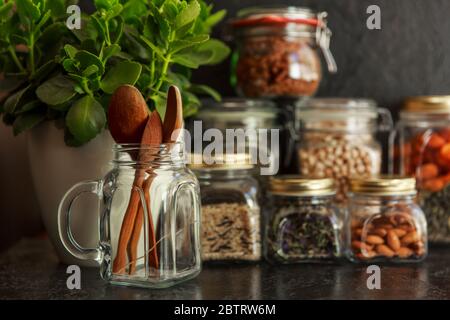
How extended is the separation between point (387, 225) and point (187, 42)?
0.36 m

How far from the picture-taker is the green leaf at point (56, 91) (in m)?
0.80

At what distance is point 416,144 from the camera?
40.7 inches

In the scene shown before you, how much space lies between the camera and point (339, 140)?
1.03 m

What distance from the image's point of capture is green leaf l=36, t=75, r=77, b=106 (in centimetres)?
80

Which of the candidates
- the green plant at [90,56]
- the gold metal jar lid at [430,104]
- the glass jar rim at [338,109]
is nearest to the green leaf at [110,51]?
the green plant at [90,56]

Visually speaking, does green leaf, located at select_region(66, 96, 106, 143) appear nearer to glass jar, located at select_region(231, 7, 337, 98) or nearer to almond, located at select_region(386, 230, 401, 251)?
glass jar, located at select_region(231, 7, 337, 98)

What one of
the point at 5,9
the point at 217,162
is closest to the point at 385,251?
the point at 217,162

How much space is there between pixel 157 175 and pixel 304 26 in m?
0.39

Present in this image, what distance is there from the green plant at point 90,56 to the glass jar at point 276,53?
121 mm

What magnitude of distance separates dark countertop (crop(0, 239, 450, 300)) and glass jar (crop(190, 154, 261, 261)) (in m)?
0.02

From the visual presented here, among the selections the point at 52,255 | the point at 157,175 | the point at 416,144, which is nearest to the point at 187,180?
the point at 157,175

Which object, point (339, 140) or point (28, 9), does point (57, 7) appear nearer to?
point (28, 9)

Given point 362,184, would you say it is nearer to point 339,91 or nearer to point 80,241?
Answer: point 339,91

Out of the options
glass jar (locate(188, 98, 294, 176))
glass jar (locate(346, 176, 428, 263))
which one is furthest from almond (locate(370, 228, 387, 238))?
glass jar (locate(188, 98, 294, 176))
